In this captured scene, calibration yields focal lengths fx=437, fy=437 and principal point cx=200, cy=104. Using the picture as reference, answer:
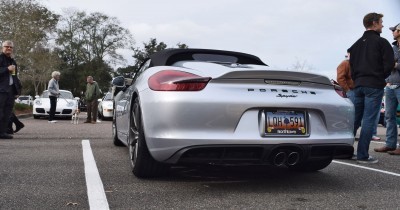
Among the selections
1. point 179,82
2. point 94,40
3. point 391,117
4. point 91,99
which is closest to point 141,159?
point 179,82

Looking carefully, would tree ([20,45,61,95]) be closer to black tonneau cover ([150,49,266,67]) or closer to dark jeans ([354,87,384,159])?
black tonneau cover ([150,49,266,67])

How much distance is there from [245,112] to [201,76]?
0.45 metres

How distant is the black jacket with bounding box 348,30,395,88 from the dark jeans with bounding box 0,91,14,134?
577cm

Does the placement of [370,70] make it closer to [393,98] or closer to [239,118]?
[393,98]

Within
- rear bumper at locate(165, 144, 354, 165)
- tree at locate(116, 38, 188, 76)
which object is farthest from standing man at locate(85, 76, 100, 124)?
tree at locate(116, 38, 188, 76)

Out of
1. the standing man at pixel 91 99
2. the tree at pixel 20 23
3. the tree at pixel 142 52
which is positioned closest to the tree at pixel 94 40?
the tree at pixel 142 52

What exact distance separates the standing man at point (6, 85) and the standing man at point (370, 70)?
5.70m

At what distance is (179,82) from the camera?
341cm

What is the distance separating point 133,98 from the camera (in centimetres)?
429

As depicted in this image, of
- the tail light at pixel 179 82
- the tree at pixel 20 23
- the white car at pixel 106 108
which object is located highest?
the tree at pixel 20 23

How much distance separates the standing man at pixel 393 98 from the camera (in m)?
6.17

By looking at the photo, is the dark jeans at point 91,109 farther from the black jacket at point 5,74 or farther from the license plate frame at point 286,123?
the license plate frame at point 286,123

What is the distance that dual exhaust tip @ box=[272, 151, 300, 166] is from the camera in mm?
3404

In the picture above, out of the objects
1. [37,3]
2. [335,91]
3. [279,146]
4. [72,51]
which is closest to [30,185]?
[279,146]
